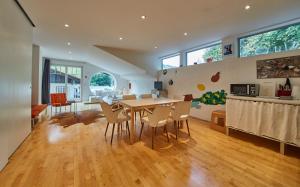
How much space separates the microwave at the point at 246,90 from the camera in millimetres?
3135

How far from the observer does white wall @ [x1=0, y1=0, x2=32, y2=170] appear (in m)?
1.99

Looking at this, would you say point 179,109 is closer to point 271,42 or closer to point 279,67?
point 279,67

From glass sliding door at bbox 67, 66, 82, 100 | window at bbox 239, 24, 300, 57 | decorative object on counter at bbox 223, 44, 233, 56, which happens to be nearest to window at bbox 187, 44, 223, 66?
decorative object on counter at bbox 223, 44, 233, 56

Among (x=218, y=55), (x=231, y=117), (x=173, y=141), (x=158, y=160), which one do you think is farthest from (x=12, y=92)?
(x=218, y=55)

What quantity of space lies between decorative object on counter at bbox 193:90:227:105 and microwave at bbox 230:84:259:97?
597mm

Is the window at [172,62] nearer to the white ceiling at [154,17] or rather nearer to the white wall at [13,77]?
the white ceiling at [154,17]

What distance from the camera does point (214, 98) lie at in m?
4.34

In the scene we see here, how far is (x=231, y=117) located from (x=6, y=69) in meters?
4.21

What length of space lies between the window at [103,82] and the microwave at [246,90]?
7.82 metres

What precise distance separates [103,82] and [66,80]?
2.34 metres

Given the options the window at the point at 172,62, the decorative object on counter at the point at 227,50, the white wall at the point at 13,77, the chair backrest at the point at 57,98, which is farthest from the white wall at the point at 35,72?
the decorative object on counter at the point at 227,50

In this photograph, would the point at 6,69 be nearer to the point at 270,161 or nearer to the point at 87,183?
the point at 87,183

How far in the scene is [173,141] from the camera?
2.97 m

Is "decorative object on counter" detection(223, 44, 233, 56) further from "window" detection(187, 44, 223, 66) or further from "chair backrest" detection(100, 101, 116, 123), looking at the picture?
"chair backrest" detection(100, 101, 116, 123)
